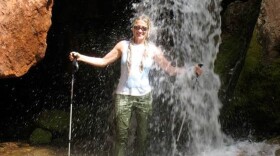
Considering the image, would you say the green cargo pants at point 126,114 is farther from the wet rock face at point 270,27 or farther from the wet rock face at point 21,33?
the wet rock face at point 270,27

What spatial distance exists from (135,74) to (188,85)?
3.09 meters

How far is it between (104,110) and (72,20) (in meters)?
2.36

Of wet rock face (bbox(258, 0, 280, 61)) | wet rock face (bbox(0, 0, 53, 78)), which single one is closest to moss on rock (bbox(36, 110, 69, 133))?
wet rock face (bbox(0, 0, 53, 78))

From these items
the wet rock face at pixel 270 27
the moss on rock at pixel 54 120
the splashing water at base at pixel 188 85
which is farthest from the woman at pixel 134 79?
the moss on rock at pixel 54 120

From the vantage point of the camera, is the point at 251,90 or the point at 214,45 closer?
the point at 251,90

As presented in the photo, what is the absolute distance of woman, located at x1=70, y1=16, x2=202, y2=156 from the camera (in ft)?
18.6

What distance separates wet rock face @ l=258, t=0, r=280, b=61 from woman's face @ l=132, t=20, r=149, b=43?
3265 millimetres

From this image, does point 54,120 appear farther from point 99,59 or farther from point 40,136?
point 99,59

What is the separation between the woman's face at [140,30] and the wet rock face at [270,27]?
3265mm

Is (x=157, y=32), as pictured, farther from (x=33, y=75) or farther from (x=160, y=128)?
(x=33, y=75)

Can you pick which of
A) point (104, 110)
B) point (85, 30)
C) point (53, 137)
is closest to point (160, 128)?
point (104, 110)

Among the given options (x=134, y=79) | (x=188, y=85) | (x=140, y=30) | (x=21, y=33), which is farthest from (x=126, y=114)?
(x=188, y=85)

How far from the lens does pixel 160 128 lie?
28.1ft

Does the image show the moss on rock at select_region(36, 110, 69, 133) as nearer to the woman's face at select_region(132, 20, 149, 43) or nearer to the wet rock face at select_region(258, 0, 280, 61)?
the woman's face at select_region(132, 20, 149, 43)
